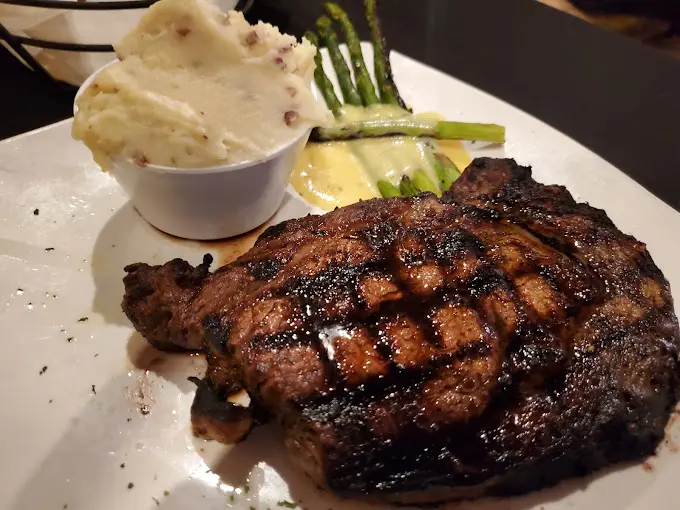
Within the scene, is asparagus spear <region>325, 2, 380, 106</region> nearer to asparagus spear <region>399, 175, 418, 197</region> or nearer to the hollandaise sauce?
the hollandaise sauce

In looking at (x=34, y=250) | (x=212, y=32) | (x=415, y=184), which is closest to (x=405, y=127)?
(x=415, y=184)

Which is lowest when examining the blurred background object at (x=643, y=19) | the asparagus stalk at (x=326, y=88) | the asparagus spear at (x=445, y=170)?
the asparagus spear at (x=445, y=170)

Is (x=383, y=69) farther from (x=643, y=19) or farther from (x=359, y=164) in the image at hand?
(x=643, y=19)

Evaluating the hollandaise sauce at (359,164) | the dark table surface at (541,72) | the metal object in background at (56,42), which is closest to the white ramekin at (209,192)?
the hollandaise sauce at (359,164)

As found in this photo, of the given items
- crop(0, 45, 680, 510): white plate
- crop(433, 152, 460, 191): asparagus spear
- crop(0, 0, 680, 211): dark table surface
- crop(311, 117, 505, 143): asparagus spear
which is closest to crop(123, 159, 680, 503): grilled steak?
crop(0, 45, 680, 510): white plate

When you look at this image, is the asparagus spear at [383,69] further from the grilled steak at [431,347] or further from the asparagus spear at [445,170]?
the grilled steak at [431,347]

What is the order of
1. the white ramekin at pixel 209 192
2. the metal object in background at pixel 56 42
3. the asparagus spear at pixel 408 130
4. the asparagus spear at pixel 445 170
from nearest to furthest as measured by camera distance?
the white ramekin at pixel 209 192
the metal object in background at pixel 56 42
the asparagus spear at pixel 445 170
the asparagus spear at pixel 408 130
